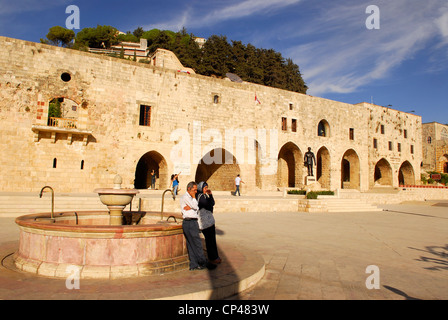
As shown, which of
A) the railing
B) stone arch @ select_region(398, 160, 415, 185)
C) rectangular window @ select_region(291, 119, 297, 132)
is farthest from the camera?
stone arch @ select_region(398, 160, 415, 185)

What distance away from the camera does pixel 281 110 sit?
25.1 m

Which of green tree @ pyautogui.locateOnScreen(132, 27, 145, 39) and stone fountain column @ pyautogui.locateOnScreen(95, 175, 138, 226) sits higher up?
green tree @ pyautogui.locateOnScreen(132, 27, 145, 39)

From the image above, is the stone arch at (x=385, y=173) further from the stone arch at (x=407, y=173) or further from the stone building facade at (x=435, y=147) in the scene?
the stone building facade at (x=435, y=147)

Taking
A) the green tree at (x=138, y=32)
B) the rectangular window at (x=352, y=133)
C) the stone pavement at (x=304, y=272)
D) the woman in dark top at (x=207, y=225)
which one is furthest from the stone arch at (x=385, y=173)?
the green tree at (x=138, y=32)

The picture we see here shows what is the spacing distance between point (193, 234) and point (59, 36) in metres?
74.1

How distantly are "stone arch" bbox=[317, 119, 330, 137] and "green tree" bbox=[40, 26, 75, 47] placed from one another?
5827cm

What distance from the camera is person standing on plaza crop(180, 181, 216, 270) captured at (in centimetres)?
464

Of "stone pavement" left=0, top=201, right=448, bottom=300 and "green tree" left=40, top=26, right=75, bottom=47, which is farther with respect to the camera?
"green tree" left=40, top=26, right=75, bottom=47

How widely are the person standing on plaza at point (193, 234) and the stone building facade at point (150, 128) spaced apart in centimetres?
1385

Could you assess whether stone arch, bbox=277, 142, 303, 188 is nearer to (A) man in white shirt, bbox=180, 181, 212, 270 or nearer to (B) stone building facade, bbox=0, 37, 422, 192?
(B) stone building facade, bbox=0, 37, 422, 192

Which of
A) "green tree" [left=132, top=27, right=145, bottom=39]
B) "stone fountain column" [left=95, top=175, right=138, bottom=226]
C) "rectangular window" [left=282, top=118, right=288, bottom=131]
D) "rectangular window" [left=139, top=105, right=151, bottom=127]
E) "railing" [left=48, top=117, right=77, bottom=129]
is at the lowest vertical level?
"stone fountain column" [left=95, top=175, right=138, bottom=226]

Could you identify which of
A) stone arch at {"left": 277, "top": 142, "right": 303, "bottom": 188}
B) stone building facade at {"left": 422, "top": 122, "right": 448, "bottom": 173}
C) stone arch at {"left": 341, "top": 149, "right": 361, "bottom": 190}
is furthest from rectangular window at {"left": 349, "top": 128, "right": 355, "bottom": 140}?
stone building facade at {"left": 422, "top": 122, "right": 448, "bottom": 173}

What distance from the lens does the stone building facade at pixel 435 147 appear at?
44406mm
